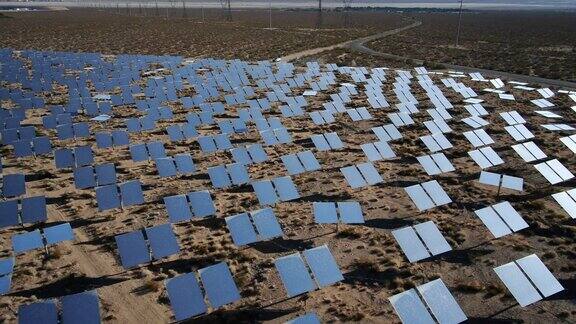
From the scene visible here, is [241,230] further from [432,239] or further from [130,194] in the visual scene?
[432,239]

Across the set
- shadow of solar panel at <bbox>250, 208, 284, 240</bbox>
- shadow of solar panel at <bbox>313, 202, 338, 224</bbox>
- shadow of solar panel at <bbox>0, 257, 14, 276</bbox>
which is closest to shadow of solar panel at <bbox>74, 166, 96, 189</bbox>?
shadow of solar panel at <bbox>0, 257, 14, 276</bbox>

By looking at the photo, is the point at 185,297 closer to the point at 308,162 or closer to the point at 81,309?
the point at 81,309

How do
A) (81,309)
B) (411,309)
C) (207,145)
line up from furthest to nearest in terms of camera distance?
(207,145)
(411,309)
(81,309)

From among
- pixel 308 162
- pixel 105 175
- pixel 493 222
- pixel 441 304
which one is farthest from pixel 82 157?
pixel 493 222

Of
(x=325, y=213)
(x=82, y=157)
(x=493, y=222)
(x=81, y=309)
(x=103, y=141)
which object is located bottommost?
(x=103, y=141)

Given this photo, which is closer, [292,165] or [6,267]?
[6,267]

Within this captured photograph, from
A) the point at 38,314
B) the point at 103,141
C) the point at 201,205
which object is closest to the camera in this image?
the point at 38,314

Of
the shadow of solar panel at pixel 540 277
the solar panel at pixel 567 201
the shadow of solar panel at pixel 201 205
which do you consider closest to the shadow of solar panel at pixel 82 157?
the shadow of solar panel at pixel 201 205

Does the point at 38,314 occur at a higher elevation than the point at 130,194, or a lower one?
higher
